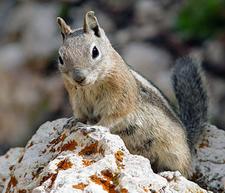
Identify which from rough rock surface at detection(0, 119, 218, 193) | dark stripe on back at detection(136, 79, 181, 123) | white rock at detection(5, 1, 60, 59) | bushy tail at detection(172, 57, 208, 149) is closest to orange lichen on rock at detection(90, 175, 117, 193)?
rough rock surface at detection(0, 119, 218, 193)

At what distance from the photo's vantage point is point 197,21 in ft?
36.9

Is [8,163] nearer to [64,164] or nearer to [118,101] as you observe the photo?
[118,101]

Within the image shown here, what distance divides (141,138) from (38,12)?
7.54m

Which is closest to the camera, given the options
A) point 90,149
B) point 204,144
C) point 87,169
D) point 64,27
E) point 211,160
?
point 87,169

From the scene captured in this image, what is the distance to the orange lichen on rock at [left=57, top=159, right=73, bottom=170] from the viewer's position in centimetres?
480

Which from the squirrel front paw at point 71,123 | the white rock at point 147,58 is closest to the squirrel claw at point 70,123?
the squirrel front paw at point 71,123

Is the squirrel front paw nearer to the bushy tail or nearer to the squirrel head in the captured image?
the squirrel head

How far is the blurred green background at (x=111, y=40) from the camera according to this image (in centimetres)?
1080

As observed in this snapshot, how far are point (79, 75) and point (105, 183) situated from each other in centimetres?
81

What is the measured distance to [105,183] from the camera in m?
4.62

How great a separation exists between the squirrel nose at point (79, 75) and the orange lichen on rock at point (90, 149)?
0.43 meters

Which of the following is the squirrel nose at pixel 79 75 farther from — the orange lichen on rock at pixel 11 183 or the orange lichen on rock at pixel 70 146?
the orange lichen on rock at pixel 11 183

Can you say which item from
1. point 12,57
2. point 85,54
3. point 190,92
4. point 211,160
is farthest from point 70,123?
point 12,57

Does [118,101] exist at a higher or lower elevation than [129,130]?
higher
